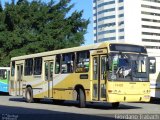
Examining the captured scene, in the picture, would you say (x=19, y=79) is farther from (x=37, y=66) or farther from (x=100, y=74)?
(x=100, y=74)

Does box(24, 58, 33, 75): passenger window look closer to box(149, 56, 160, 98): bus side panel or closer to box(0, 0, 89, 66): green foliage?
box(149, 56, 160, 98): bus side panel

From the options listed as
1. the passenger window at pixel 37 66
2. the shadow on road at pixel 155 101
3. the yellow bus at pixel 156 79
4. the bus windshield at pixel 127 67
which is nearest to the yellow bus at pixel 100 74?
the bus windshield at pixel 127 67

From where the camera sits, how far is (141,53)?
21219 millimetres

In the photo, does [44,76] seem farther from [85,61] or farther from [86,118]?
[86,118]

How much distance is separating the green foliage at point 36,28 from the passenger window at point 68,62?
2553 cm

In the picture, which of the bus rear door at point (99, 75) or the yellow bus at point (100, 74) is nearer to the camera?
the yellow bus at point (100, 74)

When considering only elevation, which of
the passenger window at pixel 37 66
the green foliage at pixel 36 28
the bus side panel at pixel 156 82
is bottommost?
the bus side panel at pixel 156 82

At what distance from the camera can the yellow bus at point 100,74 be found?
20219 millimetres

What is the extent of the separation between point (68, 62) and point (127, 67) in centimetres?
385

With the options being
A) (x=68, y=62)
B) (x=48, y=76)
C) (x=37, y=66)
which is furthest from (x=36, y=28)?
(x=68, y=62)

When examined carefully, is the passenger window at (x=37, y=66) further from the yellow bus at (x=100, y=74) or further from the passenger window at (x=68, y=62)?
the passenger window at (x=68, y=62)

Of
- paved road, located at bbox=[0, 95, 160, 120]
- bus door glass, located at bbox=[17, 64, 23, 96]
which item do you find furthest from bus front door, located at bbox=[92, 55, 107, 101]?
bus door glass, located at bbox=[17, 64, 23, 96]

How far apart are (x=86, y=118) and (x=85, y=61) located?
6.11m

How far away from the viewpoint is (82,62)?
22.0m
